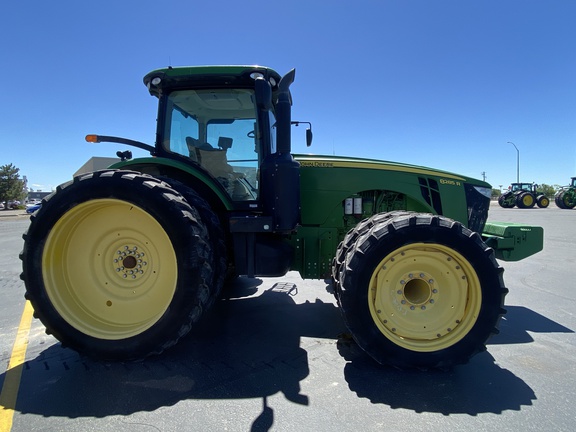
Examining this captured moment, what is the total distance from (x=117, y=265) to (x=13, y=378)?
1065 millimetres

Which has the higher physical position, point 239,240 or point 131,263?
point 239,240

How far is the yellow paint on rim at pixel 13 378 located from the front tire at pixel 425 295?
2290 millimetres

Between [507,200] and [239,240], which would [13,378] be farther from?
[507,200]

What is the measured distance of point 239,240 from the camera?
3070mm

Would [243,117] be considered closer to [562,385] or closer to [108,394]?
[108,394]

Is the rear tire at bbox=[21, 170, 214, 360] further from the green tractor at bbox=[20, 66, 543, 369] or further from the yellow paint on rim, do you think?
the yellow paint on rim

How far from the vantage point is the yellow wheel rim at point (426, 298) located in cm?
251

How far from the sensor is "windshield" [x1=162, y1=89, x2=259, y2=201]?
337cm

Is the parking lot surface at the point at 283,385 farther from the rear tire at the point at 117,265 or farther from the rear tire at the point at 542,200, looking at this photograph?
the rear tire at the point at 542,200

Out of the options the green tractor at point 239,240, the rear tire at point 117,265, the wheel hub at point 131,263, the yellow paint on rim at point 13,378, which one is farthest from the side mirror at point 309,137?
the yellow paint on rim at point 13,378

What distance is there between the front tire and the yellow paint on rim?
2.29 metres

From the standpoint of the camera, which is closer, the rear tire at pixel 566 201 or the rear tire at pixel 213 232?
the rear tire at pixel 213 232

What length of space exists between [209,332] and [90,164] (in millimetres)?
20377

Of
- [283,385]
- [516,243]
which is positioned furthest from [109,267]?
[516,243]
